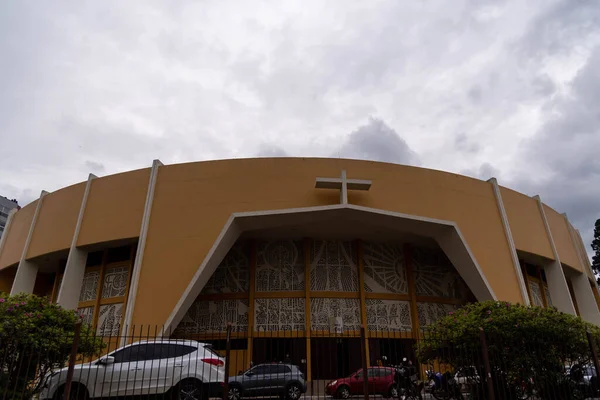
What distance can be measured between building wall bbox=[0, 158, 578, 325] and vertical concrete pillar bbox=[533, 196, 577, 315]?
2.50 m

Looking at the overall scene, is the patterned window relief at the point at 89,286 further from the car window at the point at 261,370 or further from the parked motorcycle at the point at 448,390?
the parked motorcycle at the point at 448,390

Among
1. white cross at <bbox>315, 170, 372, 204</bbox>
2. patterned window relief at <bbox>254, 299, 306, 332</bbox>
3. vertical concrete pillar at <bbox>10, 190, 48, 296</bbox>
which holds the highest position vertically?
white cross at <bbox>315, 170, 372, 204</bbox>

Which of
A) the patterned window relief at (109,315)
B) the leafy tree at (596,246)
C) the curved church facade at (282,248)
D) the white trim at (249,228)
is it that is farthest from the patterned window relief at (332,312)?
the leafy tree at (596,246)

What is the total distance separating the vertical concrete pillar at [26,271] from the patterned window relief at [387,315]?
15.5 m

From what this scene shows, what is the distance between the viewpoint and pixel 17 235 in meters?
23.2

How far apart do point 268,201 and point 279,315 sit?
472cm

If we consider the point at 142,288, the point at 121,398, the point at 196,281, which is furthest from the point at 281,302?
the point at 121,398

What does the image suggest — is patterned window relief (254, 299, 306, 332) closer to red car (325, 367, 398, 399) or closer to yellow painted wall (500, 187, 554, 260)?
red car (325, 367, 398, 399)

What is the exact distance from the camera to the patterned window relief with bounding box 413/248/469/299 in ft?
68.2

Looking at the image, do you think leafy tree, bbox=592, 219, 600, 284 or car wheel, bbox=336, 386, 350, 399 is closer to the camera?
car wheel, bbox=336, 386, 350, 399

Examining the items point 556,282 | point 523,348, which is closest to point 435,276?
point 556,282

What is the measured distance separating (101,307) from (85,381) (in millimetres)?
11561

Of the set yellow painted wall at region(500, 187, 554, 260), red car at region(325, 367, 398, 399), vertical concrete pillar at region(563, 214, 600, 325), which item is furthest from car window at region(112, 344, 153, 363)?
vertical concrete pillar at region(563, 214, 600, 325)

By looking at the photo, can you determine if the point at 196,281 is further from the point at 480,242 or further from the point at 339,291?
the point at 480,242
